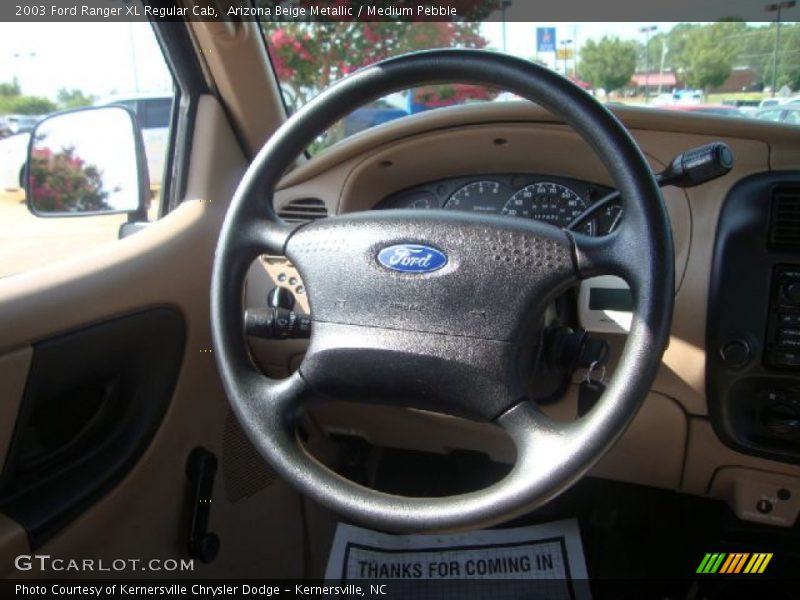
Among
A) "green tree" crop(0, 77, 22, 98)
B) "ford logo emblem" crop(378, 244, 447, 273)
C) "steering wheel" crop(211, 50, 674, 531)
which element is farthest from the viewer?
"green tree" crop(0, 77, 22, 98)

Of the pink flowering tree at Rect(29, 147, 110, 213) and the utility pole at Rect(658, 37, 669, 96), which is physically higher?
the utility pole at Rect(658, 37, 669, 96)

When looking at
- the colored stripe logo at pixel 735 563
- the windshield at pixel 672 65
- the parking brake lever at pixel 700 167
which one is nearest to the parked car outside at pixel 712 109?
the windshield at pixel 672 65

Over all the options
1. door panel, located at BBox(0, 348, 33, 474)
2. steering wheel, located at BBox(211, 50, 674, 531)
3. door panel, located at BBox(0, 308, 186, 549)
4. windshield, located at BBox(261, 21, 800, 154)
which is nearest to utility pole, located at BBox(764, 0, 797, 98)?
windshield, located at BBox(261, 21, 800, 154)

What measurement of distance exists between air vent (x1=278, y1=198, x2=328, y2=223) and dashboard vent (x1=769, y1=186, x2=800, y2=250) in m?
0.87

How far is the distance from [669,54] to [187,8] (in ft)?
3.24

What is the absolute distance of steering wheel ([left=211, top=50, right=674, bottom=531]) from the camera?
2.60 feet

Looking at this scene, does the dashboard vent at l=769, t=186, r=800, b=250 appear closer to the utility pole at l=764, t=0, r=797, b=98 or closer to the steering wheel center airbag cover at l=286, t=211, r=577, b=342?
the utility pole at l=764, t=0, r=797, b=98

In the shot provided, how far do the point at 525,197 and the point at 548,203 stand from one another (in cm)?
5

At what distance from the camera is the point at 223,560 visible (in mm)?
1522

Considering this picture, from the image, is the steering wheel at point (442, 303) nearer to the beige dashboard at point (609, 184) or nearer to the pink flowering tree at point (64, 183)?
the beige dashboard at point (609, 184)

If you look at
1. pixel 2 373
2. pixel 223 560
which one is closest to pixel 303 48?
pixel 2 373

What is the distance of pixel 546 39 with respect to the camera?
1312 mm

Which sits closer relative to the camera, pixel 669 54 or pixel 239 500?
pixel 669 54

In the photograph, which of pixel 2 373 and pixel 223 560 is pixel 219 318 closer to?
pixel 2 373
